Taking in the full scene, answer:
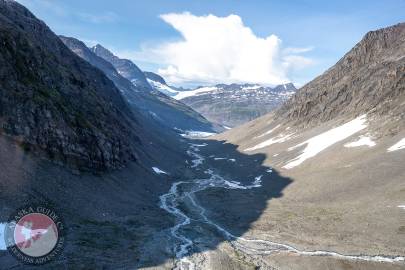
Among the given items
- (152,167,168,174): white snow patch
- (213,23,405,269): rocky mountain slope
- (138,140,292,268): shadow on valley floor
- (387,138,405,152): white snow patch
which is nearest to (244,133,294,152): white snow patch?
(213,23,405,269): rocky mountain slope

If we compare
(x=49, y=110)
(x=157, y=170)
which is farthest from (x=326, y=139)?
(x=49, y=110)

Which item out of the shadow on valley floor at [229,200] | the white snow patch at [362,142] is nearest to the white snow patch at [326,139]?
the shadow on valley floor at [229,200]

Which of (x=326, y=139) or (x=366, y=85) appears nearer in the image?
(x=326, y=139)

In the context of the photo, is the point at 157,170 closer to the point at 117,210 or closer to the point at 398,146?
the point at 117,210

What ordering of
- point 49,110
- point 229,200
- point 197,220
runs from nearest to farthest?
point 197,220 → point 49,110 → point 229,200

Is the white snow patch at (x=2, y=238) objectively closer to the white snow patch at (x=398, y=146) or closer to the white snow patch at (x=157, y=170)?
the white snow patch at (x=157, y=170)

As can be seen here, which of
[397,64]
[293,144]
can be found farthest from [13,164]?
[397,64]

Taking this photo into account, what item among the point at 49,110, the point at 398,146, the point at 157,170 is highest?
the point at 398,146

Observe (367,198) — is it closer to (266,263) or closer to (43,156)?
(266,263)
